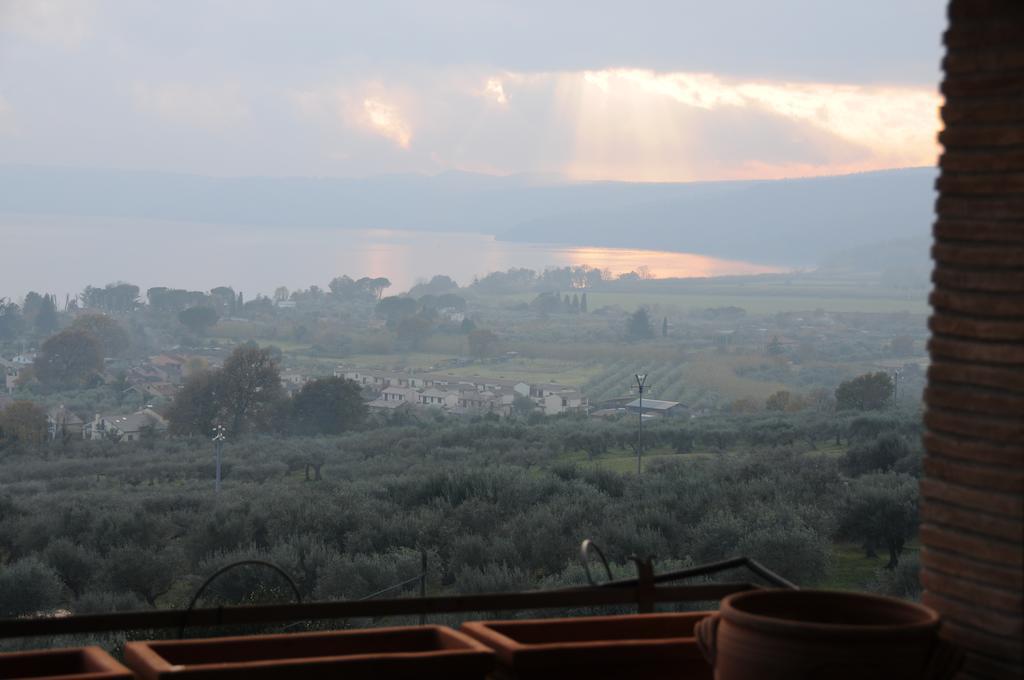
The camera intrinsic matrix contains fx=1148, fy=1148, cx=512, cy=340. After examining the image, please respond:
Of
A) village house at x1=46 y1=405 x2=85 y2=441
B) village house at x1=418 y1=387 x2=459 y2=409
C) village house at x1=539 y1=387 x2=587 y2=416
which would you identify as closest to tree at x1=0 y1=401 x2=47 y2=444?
village house at x1=46 y1=405 x2=85 y2=441

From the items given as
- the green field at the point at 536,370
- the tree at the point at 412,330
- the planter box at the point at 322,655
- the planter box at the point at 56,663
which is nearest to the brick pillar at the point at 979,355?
the planter box at the point at 322,655

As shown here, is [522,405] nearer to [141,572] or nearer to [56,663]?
[141,572]

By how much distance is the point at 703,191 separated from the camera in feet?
317

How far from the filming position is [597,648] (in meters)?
1.57

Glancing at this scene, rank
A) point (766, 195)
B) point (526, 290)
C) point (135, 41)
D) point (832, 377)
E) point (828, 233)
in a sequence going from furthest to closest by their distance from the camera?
point (766, 195) < point (828, 233) < point (526, 290) < point (135, 41) < point (832, 377)

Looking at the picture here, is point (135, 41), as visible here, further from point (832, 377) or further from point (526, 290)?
point (832, 377)

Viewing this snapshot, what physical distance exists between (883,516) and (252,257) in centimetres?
5570

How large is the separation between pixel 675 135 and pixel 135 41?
2657cm

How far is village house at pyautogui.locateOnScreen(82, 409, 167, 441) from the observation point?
27.2 m

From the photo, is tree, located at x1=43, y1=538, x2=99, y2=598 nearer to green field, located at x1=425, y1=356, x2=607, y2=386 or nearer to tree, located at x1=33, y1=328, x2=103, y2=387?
tree, located at x1=33, y1=328, x2=103, y2=387

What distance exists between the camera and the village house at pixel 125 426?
27188 mm

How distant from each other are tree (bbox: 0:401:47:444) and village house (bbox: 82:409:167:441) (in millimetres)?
1015

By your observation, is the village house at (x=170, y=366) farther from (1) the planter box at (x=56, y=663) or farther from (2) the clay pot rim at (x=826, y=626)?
(2) the clay pot rim at (x=826, y=626)

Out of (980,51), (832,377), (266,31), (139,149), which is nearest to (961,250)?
(980,51)
